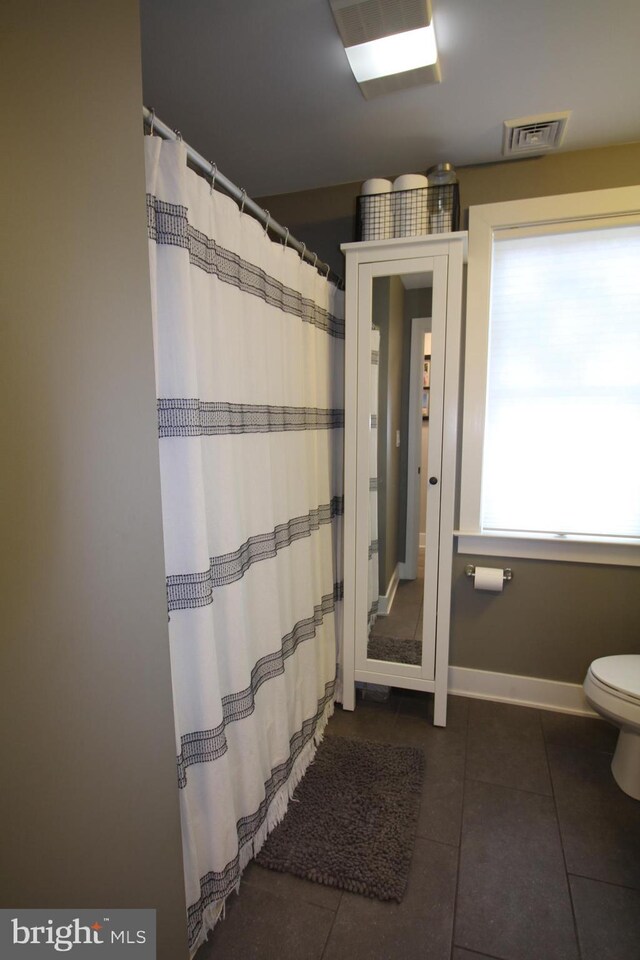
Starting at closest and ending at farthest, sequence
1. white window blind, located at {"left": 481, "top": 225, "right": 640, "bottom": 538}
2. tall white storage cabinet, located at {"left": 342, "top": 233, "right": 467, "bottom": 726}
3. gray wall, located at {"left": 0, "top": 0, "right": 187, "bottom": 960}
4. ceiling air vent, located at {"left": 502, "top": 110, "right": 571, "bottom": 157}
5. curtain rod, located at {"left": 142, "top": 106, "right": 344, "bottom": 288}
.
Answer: gray wall, located at {"left": 0, "top": 0, "right": 187, "bottom": 960}
curtain rod, located at {"left": 142, "top": 106, "right": 344, "bottom": 288}
ceiling air vent, located at {"left": 502, "top": 110, "right": 571, "bottom": 157}
tall white storage cabinet, located at {"left": 342, "top": 233, "right": 467, "bottom": 726}
white window blind, located at {"left": 481, "top": 225, "right": 640, "bottom": 538}

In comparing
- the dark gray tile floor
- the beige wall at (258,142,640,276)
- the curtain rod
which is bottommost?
the dark gray tile floor

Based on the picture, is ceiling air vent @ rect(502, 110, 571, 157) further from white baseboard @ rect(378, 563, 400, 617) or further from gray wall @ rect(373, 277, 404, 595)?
white baseboard @ rect(378, 563, 400, 617)

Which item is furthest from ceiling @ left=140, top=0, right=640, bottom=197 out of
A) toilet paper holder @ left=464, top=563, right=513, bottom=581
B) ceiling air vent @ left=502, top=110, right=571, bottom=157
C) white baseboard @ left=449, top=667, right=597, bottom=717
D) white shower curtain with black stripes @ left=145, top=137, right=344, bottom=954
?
white baseboard @ left=449, top=667, right=597, bottom=717

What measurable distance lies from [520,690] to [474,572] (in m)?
0.62

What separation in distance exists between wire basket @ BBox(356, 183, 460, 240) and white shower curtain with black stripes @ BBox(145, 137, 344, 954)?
35 centimetres

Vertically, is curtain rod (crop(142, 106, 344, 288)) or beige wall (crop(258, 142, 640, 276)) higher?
beige wall (crop(258, 142, 640, 276))

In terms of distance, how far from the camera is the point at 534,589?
7.00 ft

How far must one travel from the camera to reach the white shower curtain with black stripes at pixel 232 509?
1.05 m

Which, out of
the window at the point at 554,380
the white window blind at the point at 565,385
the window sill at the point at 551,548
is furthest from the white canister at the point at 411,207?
the window sill at the point at 551,548

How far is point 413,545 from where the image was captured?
204cm

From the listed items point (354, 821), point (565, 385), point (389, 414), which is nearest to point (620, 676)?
point (354, 821)

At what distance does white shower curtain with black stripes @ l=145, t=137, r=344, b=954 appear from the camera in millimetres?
1047

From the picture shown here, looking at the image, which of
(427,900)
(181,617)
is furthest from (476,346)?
(427,900)

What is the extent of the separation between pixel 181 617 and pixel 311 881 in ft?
3.14
